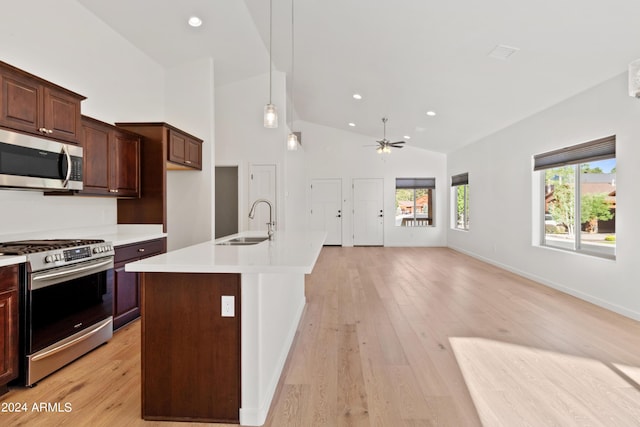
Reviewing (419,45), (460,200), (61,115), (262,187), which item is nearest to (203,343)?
(61,115)

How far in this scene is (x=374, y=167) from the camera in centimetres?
944

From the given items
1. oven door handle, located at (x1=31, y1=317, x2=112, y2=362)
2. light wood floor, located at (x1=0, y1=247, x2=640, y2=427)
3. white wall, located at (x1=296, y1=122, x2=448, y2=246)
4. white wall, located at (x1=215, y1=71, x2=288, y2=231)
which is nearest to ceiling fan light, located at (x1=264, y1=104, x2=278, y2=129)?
light wood floor, located at (x1=0, y1=247, x2=640, y2=427)

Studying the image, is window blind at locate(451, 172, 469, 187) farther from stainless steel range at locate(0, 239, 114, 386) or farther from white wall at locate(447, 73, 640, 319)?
stainless steel range at locate(0, 239, 114, 386)

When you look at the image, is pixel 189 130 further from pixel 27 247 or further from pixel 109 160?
pixel 27 247

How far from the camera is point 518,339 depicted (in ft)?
9.47

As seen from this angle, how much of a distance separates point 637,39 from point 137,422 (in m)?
4.75

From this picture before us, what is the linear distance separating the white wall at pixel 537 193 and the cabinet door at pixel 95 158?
5.27m

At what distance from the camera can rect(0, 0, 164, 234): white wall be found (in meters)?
2.72

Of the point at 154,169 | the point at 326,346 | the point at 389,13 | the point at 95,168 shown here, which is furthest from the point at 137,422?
the point at 389,13

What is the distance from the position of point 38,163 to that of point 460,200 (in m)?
8.29

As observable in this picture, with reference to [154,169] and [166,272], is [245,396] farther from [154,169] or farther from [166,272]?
[154,169]

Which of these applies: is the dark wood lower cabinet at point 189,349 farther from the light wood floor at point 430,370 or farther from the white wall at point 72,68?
the white wall at point 72,68

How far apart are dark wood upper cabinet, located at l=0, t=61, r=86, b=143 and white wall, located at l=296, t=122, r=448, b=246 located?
6990 millimetres

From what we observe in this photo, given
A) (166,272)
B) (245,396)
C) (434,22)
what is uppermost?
(434,22)
